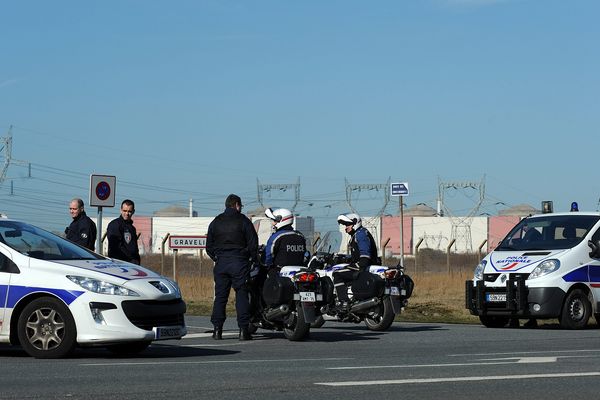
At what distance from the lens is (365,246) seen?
1945 centimetres

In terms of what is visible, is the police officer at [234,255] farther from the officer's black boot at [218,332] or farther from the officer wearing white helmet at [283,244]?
the officer wearing white helmet at [283,244]

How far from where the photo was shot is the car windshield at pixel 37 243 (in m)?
14.2

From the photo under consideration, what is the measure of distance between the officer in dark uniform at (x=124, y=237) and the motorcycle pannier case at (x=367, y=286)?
3.29 m

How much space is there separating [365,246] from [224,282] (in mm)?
2895

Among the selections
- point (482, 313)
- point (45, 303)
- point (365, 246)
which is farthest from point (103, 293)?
point (482, 313)

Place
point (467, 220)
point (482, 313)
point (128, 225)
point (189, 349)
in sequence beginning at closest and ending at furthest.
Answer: point (189, 349) < point (128, 225) < point (482, 313) < point (467, 220)

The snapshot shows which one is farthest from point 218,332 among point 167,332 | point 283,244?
point 167,332

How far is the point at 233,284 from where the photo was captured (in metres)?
17.4

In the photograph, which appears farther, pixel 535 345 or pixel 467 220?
pixel 467 220

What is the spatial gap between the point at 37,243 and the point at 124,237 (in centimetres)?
445

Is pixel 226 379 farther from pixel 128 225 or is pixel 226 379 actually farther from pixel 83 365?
pixel 128 225

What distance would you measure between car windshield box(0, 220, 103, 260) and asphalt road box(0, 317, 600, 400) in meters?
1.12

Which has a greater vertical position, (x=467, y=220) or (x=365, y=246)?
(x=467, y=220)

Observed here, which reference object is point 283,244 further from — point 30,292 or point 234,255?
point 30,292
